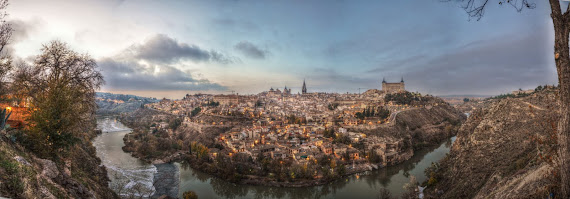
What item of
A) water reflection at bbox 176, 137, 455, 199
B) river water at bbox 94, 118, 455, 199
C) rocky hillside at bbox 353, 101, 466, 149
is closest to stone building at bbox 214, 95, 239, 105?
river water at bbox 94, 118, 455, 199

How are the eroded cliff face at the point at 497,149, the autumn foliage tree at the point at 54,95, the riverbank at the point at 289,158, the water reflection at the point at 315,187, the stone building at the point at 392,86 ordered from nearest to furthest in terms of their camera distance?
the autumn foliage tree at the point at 54,95
the eroded cliff face at the point at 497,149
the water reflection at the point at 315,187
the riverbank at the point at 289,158
the stone building at the point at 392,86

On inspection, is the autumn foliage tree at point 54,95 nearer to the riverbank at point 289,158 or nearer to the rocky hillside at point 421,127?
the riverbank at point 289,158

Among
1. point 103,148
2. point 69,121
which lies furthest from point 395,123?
point 103,148

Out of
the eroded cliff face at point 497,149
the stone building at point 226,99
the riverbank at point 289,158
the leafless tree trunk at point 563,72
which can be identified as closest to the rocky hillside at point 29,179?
the leafless tree trunk at point 563,72

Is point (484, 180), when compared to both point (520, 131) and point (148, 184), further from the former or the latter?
point (148, 184)

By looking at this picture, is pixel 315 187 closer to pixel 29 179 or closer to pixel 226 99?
pixel 29 179

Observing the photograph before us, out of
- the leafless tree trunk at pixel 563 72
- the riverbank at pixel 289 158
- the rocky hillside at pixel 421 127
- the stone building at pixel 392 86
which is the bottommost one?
the riverbank at pixel 289 158

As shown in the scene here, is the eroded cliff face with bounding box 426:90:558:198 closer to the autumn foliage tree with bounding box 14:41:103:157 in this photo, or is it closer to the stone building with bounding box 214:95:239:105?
the autumn foliage tree with bounding box 14:41:103:157
